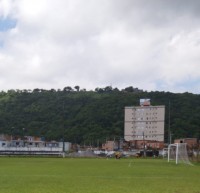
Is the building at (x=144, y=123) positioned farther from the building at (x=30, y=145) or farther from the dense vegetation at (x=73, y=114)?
the dense vegetation at (x=73, y=114)

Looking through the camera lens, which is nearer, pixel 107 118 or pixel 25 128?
pixel 107 118

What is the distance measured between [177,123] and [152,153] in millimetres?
13249

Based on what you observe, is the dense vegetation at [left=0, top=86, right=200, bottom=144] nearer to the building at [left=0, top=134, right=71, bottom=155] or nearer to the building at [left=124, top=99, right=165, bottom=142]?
the building at [left=0, top=134, right=71, bottom=155]

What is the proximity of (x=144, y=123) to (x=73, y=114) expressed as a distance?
45.6m

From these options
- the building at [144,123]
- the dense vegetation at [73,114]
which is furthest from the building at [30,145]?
the building at [144,123]

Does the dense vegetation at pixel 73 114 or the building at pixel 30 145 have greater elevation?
the dense vegetation at pixel 73 114

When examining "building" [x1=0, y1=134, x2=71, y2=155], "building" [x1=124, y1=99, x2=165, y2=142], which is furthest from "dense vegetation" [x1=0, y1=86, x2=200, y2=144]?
"building" [x1=124, y1=99, x2=165, y2=142]

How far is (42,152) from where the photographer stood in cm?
10362

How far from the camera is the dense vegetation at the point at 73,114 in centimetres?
12112

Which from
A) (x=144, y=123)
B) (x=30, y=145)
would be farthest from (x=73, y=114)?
(x=144, y=123)

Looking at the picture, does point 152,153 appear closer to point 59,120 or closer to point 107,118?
point 107,118

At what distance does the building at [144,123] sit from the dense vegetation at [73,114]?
2608 centimetres

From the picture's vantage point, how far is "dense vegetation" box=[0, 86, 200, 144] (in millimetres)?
121125
